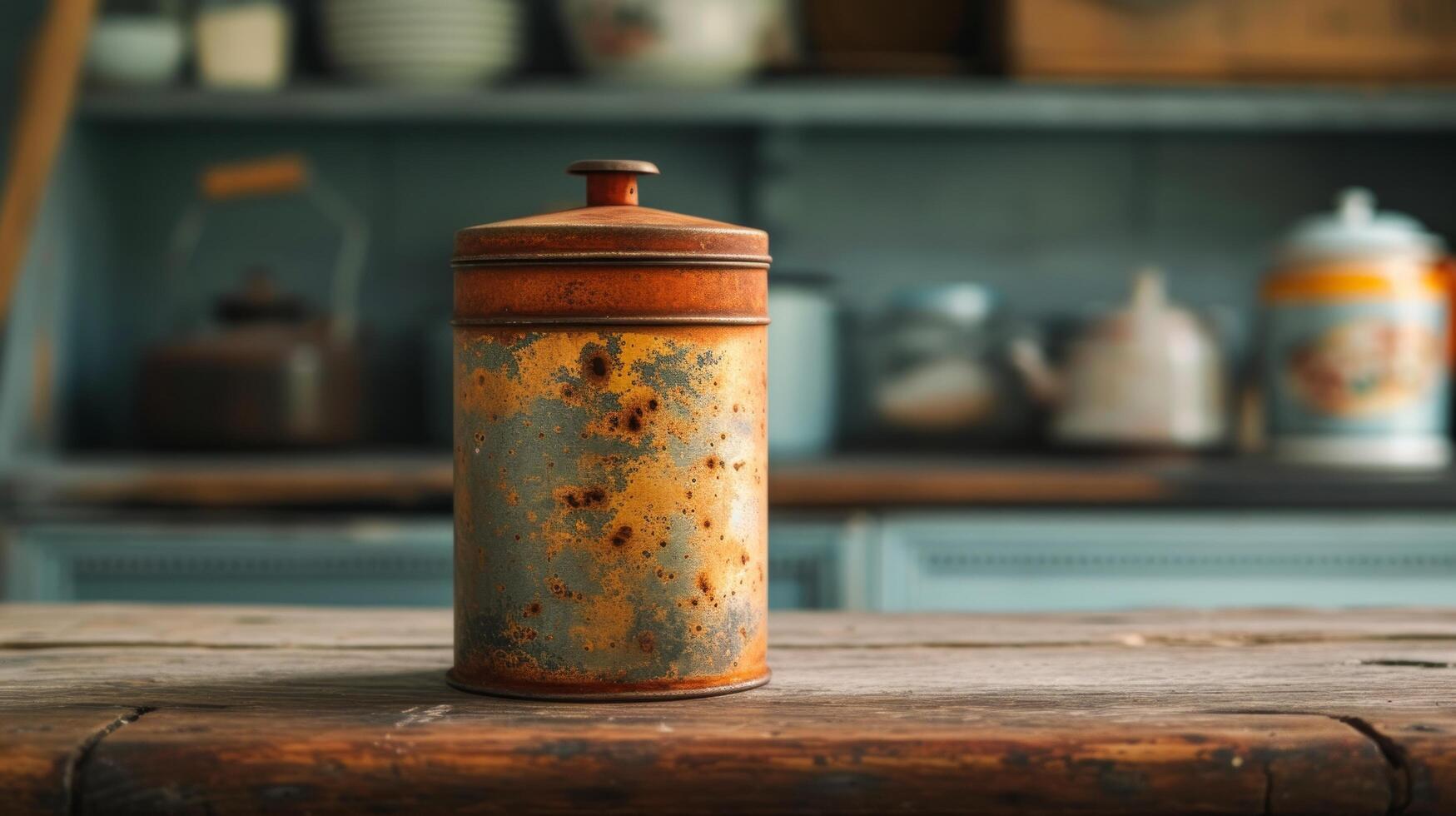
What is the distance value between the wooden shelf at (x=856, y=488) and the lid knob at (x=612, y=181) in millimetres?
1074

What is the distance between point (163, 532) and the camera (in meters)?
1.71

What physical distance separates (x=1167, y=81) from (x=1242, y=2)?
0.47ft

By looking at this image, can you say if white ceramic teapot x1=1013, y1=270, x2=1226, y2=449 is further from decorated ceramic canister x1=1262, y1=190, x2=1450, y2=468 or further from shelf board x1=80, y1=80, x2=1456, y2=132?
shelf board x1=80, y1=80, x2=1456, y2=132

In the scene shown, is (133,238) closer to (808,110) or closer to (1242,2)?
(808,110)

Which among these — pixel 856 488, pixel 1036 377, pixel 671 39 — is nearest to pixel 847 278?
pixel 1036 377

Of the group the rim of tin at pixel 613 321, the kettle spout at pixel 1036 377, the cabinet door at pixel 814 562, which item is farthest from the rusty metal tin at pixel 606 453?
the kettle spout at pixel 1036 377

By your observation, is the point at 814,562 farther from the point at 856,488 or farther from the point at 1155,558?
the point at 1155,558

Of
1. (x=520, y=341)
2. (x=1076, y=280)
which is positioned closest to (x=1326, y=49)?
(x=1076, y=280)

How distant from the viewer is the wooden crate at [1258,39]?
6.70 feet

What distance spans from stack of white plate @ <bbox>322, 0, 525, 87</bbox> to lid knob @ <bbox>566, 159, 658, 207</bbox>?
145 centimetres

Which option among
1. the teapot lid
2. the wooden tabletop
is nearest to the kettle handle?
the teapot lid

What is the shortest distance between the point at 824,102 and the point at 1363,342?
0.77m

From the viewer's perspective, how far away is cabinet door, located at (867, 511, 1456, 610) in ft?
5.73

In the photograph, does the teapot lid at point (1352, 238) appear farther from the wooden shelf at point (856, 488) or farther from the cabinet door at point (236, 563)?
the cabinet door at point (236, 563)
